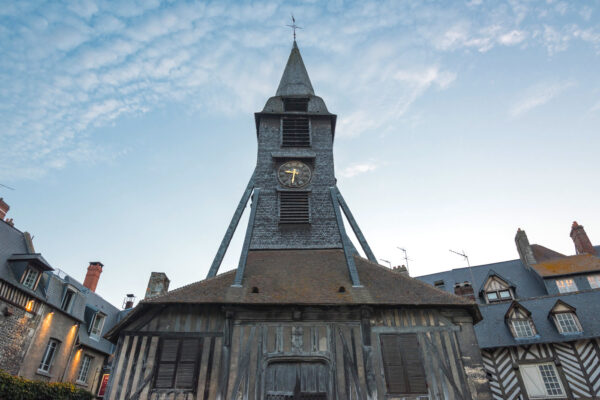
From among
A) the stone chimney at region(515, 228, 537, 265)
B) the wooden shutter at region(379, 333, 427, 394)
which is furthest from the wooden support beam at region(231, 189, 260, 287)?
the stone chimney at region(515, 228, 537, 265)

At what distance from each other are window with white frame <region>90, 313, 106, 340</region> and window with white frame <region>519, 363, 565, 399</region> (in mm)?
19169

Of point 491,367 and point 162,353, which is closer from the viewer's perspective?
point 162,353

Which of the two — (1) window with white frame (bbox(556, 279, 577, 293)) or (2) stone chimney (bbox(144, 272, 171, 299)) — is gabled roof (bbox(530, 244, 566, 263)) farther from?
(2) stone chimney (bbox(144, 272, 171, 299))

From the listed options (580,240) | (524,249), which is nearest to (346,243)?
(524,249)

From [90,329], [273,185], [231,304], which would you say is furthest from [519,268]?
[90,329]

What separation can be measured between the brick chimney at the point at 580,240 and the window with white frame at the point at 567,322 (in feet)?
21.4

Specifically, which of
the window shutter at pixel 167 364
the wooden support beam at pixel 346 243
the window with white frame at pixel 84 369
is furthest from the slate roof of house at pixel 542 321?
the window with white frame at pixel 84 369

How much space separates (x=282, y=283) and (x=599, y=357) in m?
11.8

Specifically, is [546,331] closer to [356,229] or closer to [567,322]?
[567,322]

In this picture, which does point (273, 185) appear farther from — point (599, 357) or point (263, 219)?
point (599, 357)

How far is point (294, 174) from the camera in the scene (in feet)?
48.7

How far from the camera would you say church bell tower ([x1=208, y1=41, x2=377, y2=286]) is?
512 inches

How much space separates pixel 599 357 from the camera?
13141mm

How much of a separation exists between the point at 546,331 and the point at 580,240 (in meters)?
8.04
